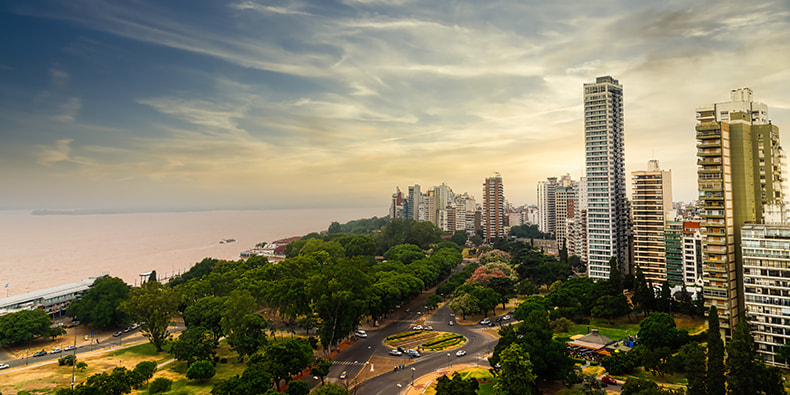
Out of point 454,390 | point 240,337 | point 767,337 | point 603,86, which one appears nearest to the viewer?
point 454,390

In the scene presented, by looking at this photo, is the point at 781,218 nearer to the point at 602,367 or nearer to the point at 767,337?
the point at 767,337

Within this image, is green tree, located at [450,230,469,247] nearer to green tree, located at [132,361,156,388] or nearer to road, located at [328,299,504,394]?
road, located at [328,299,504,394]

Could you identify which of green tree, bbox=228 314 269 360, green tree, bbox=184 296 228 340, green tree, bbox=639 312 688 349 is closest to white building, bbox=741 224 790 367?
green tree, bbox=639 312 688 349

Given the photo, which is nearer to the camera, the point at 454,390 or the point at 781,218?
the point at 454,390

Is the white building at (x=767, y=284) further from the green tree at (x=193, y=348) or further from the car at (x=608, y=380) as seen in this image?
the green tree at (x=193, y=348)

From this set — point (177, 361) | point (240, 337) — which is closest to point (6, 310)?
point (177, 361)

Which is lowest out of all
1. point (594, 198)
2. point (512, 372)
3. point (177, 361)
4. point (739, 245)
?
point (177, 361)
